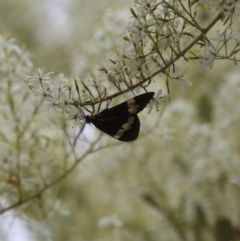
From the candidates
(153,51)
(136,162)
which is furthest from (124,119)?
(136,162)

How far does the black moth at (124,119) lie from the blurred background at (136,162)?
0.26 meters

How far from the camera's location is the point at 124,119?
296 mm

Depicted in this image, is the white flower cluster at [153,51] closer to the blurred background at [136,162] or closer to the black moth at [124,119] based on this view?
the black moth at [124,119]

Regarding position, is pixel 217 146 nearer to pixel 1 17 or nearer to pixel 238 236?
pixel 238 236

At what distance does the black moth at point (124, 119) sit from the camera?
29cm

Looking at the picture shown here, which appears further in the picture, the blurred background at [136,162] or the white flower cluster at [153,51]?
the blurred background at [136,162]

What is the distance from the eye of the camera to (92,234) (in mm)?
838

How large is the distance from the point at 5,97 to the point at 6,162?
0.07 metres

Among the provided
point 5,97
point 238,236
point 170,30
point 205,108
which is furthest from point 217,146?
point 170,30

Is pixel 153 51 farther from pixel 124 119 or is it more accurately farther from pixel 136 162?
pixel 136 162

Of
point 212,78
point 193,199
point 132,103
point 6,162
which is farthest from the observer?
point 212,78

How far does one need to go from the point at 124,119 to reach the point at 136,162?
1.69 ft

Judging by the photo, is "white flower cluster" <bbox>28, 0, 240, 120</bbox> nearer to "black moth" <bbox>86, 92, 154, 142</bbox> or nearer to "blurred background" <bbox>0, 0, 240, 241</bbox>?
"black moth" <bbox>86, 92, 154, 142</bbox>

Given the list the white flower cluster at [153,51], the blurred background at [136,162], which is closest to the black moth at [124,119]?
the white flower cluster at [153,51]
